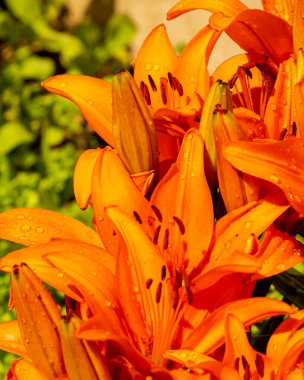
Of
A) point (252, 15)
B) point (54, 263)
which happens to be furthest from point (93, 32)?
point (54, 263)

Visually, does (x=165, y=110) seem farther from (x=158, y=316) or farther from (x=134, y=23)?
(x=134, y=23)

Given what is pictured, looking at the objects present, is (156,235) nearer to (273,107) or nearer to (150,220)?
(150,220)

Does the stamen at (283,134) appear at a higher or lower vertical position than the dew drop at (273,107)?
lower

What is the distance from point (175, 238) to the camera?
A: 736mm

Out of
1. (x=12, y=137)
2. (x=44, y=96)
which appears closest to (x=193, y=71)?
(x=12, y=137)

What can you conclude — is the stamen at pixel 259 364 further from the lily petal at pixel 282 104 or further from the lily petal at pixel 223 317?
the lily petal at pixel 282 104

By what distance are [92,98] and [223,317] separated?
279 mm

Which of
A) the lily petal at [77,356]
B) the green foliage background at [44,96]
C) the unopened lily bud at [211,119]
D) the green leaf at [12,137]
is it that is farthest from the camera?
the green leaf at [12,137]

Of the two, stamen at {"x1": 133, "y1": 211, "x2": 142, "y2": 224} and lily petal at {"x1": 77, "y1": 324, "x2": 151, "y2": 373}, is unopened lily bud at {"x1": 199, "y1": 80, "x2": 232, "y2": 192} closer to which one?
stamen at {"x1": 133, "y1": 211, "x2": 142, "y2": 224}

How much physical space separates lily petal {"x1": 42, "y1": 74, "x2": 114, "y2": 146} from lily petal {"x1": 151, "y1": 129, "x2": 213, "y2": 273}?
0.11 m

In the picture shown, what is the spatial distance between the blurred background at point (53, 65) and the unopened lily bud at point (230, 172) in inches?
35.5

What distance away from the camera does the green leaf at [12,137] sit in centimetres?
190

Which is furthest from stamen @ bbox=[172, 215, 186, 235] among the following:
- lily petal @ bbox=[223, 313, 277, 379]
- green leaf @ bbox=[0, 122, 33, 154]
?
green leaf @ bbox=[0, 122, 33, 154]

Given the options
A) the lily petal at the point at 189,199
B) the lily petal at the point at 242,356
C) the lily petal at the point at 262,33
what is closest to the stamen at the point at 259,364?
the lily petal at the point at 242,356
